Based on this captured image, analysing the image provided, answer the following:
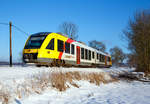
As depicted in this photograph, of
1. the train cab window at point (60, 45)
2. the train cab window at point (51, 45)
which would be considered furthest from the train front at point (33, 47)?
the train cab window at point (60, 45)

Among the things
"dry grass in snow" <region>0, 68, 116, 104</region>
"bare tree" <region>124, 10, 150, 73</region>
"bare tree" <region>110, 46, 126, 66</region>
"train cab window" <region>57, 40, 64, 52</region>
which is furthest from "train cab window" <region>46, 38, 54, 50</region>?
"bare tree" <region>110, 46, 126, 66</region>

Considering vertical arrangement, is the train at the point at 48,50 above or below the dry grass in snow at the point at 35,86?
above

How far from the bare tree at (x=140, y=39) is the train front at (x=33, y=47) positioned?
33.0 ft

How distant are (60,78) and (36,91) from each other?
4.92 feet

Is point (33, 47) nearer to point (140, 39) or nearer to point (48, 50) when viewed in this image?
point (48, 50)

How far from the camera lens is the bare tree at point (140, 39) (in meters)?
15.2

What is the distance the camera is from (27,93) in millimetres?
4434

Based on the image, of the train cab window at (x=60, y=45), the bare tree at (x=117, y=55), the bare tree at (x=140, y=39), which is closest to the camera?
the train cab window at (x=60, y=45)

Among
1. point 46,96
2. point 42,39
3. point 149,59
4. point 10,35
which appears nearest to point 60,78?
point 46,96

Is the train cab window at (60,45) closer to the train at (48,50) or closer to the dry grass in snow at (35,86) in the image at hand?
the train at (48,50)

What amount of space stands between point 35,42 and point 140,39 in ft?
35.8

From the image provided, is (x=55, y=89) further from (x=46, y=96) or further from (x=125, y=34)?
(x=125, y=34)

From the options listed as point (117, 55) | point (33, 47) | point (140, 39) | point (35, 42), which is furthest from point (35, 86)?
point (117, 55)

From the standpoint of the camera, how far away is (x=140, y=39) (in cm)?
1567
